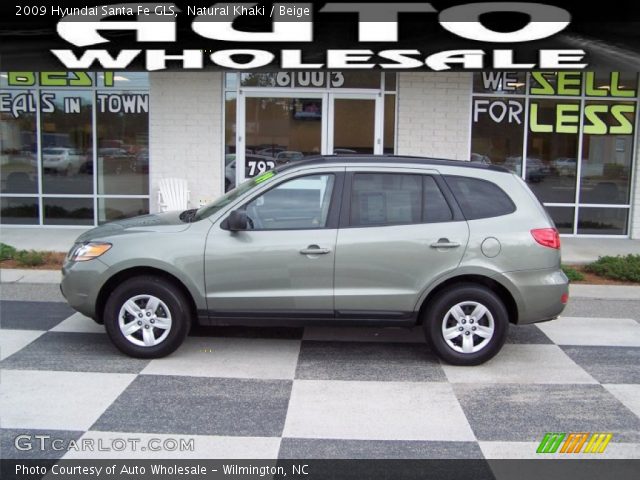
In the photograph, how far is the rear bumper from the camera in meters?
5.84

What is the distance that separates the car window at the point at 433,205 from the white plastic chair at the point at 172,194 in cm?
752

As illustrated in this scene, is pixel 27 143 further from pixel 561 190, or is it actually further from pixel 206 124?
pixel 561 190

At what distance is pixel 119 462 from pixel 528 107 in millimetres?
11396

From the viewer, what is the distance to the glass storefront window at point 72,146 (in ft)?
43.5

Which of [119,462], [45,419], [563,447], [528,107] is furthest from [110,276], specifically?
[528,107]

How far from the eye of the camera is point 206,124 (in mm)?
12844

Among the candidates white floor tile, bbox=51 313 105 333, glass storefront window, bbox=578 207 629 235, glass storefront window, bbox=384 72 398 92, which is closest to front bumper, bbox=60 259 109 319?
white floor tile, bbox=51 313 105 333

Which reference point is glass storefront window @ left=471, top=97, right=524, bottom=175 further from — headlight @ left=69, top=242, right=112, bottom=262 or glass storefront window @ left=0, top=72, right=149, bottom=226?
headlight @ left=69, top=242, right=112, bottom=262

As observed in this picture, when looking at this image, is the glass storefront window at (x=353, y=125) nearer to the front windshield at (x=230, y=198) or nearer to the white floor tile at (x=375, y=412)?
the front windshield at (x=230, y=198)

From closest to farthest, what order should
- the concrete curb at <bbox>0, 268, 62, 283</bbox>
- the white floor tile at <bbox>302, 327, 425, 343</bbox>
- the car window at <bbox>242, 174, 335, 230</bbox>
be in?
the car window at <bbox>242, 174, 335, 230</bbox>
the white floor tile at <bbox>302, 327, 425, 343</bbox>
the concrete curb at <bbox>0, 268, 62, 283</bbox>

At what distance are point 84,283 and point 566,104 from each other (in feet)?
35.2

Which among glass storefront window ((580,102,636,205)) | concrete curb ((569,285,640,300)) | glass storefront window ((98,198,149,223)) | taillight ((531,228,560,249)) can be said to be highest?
glass storefront window ((580,102,636,205))

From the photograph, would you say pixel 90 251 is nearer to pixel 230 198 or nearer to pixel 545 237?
pixel 230 198

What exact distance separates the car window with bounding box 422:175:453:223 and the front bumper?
2.90m
